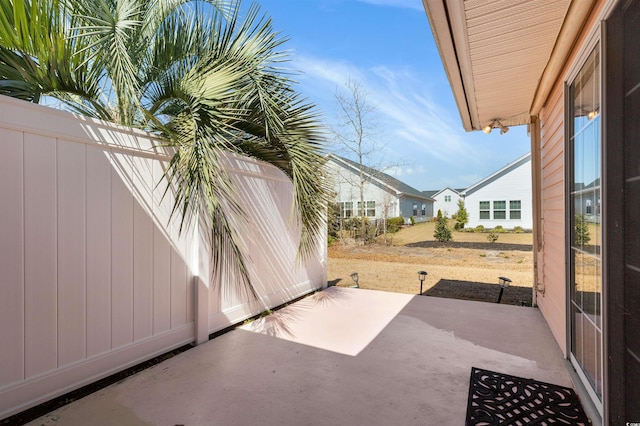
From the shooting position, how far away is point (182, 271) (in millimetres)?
2896

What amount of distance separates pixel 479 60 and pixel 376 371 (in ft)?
8.60

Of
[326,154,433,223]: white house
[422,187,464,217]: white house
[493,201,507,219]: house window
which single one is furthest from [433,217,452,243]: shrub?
[422,187,464,217]: white house

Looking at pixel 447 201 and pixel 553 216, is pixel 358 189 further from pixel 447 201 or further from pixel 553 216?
pixel 447 201

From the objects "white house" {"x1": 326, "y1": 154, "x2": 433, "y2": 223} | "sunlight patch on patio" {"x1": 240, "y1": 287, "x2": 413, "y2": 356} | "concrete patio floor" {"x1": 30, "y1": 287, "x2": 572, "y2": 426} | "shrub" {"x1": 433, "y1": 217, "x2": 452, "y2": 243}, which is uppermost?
"white house" {"x1": 326, "y1": 154, "x2": 433, "y2": 223}

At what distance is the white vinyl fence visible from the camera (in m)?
1.84

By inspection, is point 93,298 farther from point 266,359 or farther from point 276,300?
point 276,300

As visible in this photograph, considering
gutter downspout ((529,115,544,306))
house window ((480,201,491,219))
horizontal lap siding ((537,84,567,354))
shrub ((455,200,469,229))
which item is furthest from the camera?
house window ((480,201,491,219))

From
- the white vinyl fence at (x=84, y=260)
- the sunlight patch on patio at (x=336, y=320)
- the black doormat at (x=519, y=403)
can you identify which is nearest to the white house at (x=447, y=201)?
the sunlight patch on patio at (x=336, y=320)

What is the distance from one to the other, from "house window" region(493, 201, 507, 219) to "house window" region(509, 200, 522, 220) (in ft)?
0.90

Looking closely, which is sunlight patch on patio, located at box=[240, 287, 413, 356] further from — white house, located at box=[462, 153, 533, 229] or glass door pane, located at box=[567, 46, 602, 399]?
white house, located at box=[462, 153, 533, 229]

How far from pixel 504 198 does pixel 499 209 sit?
2.08 ft

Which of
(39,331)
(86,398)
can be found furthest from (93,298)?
(86,398)

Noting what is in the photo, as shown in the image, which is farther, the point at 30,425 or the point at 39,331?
the point at 39,331

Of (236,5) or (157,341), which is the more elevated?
(236,5)
